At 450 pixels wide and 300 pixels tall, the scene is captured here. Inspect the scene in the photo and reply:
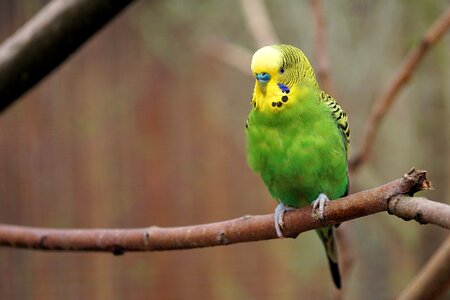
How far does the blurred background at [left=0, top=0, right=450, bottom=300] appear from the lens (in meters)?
1.81

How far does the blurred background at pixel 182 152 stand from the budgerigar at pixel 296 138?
2.58 feet

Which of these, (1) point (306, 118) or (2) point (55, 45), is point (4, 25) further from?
(1) point (306, 118)

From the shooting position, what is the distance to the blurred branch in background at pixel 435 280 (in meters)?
1.07

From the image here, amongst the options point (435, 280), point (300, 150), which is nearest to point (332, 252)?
point (435, 280)

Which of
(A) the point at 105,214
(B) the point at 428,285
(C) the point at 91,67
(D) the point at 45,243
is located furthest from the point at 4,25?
(B) the point at 428,285

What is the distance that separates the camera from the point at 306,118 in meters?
0.93

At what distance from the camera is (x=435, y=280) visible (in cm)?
109

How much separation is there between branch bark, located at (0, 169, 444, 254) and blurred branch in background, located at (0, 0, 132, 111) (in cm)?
23

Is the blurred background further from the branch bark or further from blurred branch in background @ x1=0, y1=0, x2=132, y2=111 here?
blurred branch in background @ x1=0, y1=0, x2=132, y2=111

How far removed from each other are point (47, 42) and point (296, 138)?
1.22 feet

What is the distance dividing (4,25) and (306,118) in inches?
43.8

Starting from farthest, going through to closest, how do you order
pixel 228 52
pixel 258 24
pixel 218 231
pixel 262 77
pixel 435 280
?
pixel 228 52 < pixel 258 24 < pixel 435 280 < pixel 218 231 < pixel 262 77

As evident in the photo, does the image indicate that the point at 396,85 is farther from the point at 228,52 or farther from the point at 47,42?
the point at 47,42

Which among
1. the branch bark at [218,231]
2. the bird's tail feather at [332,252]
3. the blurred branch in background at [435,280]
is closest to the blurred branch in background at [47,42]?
the branch bark at [218,231]
